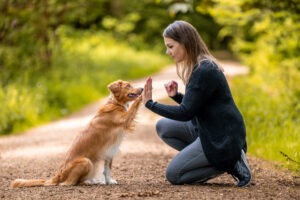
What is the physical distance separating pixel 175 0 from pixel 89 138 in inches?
225

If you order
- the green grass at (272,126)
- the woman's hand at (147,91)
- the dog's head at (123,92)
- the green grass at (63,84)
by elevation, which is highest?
the woman's hand at (147,91)

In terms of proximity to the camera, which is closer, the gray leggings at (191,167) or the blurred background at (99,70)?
the gray leggings at (191,167)

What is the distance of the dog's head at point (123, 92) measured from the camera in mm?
6637

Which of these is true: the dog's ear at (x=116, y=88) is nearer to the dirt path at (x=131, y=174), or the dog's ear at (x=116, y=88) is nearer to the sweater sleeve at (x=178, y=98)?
the sweater sleeve at (x=178, y=98)

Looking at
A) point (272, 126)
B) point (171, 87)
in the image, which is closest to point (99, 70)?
point (272, 126)

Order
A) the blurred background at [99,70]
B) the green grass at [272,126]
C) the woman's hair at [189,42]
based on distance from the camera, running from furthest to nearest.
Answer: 1. the blurred background at [99,70]
2. the green grass at [272,126]
3. the woman's hair at [189,42]

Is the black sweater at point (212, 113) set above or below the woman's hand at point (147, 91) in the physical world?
below

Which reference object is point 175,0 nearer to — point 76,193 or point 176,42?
point 176,42

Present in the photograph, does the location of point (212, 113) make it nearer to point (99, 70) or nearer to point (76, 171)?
point (76, 171)

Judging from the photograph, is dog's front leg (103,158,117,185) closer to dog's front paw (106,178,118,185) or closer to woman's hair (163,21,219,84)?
dog's front paw (106,178,118,185)

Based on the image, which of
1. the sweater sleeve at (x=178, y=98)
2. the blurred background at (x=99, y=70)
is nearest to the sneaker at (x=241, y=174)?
the blurred background at (x=99, y=70)

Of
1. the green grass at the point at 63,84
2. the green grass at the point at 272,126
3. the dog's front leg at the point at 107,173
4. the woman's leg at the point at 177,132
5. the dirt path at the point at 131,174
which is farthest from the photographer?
the green grass at the point at 63,84

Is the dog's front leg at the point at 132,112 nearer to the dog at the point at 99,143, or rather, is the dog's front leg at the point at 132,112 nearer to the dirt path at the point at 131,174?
the dog at the point at 99,143

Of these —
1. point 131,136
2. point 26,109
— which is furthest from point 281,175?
point 26,109
